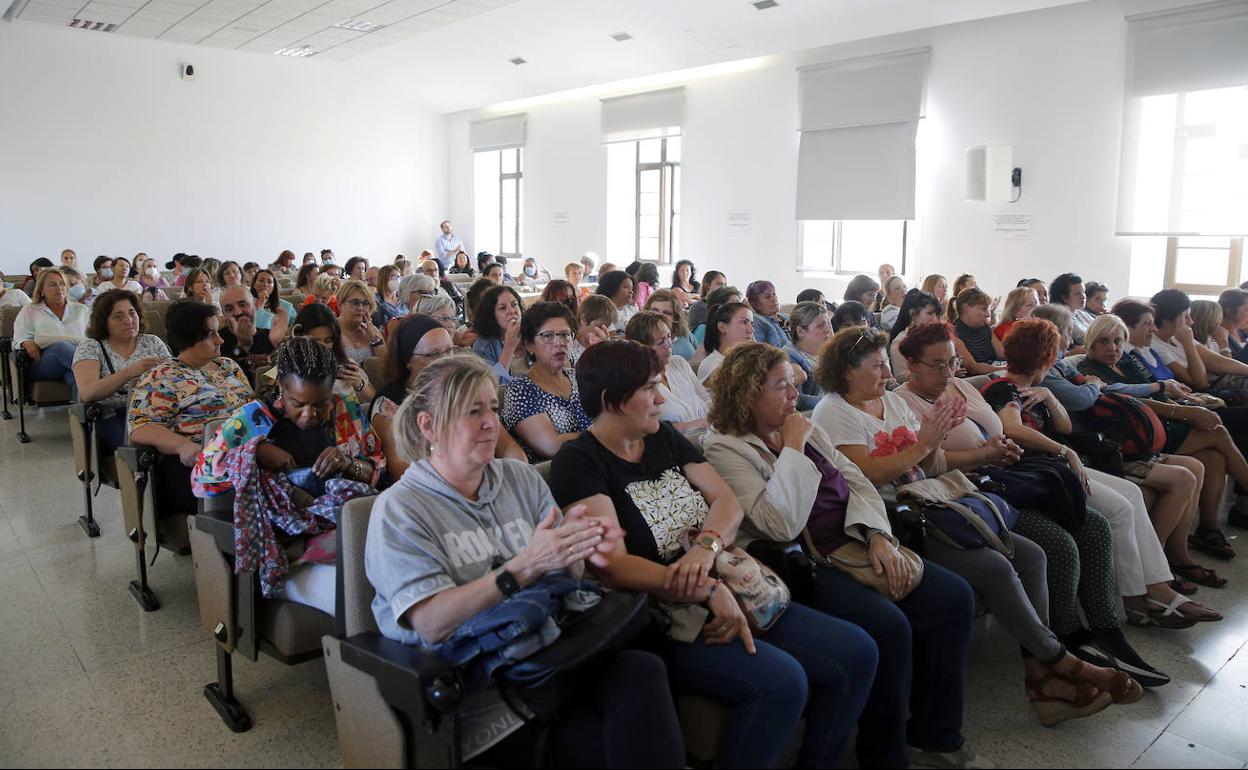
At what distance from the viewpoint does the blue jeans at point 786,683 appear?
1.88m

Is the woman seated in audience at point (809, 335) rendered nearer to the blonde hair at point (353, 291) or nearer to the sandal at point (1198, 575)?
the sandal at point (1198, 575)

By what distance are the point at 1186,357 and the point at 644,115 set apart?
30.4 ft

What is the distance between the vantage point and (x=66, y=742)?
7.55 ft

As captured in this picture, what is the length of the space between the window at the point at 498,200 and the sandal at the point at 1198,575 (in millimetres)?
13274

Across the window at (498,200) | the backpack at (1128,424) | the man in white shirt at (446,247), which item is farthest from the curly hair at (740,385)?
the man in white shirt at (446,247)

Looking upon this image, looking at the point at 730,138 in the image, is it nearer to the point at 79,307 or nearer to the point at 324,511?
the point at 79,307

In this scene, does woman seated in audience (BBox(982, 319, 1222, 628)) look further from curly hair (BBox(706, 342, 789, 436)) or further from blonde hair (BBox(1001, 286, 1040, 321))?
blonde hair (BBox(1001, 286, 1040, 321))

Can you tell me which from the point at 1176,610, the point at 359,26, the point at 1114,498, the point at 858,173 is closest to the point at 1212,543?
the point at 1176,610

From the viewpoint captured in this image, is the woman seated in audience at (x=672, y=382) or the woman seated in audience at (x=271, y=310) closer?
the woman seated in audience at (x=672, y=382)

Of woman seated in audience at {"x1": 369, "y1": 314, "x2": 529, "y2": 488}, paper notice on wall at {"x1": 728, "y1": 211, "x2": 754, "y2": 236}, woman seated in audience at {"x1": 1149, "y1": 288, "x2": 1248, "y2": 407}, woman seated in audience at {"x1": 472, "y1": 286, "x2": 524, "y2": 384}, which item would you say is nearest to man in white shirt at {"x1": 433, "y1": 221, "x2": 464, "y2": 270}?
paper notice on wall at {"x1": 728, "y1": 211, "x2": 754, "y2": 236}

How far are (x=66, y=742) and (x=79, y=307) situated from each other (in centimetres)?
485

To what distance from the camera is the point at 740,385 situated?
2469mm

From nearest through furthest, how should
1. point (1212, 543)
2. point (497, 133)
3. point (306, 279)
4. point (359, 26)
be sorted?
point (1212, 543) < point (306, 279) < point (359, 26) < point (497, 133)

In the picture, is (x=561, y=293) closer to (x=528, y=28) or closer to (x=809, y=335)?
(x=809, y=335)
